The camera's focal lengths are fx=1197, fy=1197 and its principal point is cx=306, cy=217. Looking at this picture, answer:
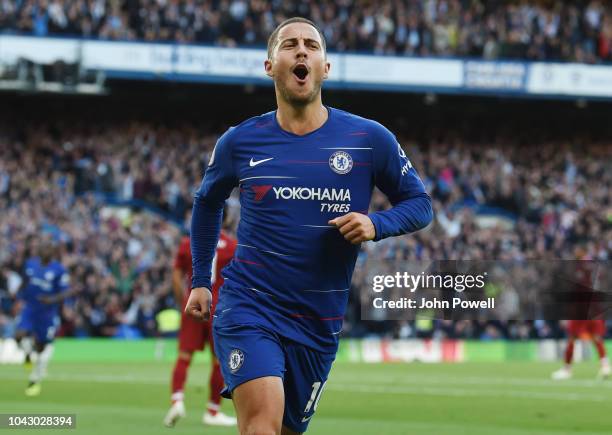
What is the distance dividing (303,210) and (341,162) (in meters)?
0.30

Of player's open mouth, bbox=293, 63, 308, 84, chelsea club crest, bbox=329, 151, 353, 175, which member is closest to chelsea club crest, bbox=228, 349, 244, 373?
chelsea club crest, bbox=329, 151, 353, 175

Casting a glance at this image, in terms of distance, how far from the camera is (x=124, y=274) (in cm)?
2752

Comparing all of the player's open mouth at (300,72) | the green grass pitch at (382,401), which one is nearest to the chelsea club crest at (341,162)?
the player's open mouth at (300,72)

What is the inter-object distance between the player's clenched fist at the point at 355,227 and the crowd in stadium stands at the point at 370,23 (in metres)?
28.5

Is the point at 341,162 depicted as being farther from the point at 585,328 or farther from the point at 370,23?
the point at 370,23

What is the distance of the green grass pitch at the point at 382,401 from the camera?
473 inches

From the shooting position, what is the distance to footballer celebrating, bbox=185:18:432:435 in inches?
225

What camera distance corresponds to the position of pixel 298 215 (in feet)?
18.7

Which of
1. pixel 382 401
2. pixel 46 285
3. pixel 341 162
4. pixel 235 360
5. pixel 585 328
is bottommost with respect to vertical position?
pixel 585 328

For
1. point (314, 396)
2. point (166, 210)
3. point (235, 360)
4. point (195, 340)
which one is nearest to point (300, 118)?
point (235, 360)

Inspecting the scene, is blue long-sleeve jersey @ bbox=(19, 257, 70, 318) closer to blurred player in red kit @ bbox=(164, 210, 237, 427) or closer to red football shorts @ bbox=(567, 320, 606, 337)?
blurred player in red kit @ bbox=(164, 210, 237, 427)

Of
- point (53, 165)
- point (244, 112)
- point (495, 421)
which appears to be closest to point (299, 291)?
point (495, 421)
